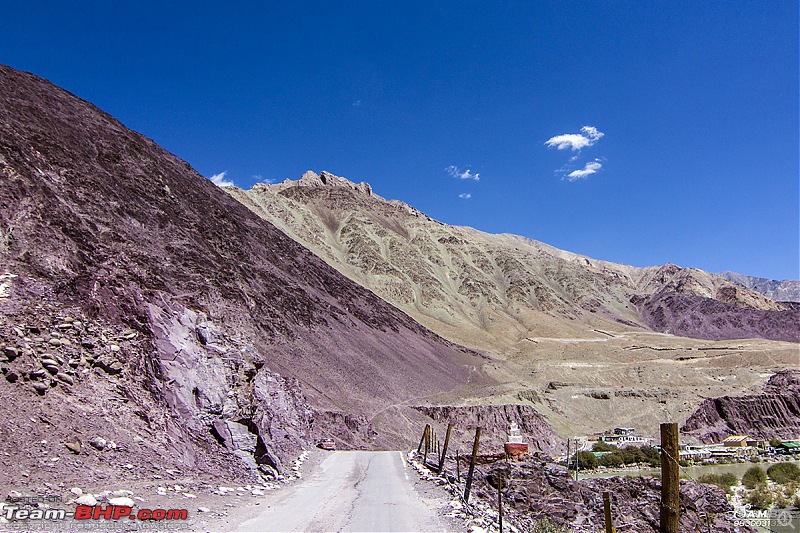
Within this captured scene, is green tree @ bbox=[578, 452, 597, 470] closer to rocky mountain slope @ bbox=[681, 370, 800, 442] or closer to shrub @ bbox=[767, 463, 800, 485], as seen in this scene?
shrub @ bbox=[767, 463, 800, 485]

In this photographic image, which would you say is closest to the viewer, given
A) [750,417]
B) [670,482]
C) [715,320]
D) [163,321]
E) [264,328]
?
[670,482]

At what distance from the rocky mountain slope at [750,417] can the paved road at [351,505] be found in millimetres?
45490

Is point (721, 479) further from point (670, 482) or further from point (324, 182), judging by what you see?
point (324, 182)

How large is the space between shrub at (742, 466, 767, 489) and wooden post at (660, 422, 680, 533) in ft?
103

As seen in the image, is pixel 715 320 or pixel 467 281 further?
pixel 715 320

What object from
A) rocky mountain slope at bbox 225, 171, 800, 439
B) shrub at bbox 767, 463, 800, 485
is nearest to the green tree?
shrub at bbox 767, 463, 800, 485

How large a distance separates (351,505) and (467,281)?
340 ft

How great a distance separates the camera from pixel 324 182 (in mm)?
143375

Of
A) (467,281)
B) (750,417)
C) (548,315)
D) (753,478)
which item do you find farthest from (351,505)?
(548,315)

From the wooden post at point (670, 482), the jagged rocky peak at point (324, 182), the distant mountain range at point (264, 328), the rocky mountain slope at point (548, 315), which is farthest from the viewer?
the jagged rocky peak at point (324, 182)

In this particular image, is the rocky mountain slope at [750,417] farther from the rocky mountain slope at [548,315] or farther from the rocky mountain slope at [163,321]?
the rocky mountain slope at [163,321]

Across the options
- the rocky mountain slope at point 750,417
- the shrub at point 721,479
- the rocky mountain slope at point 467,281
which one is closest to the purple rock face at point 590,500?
the shrub at point 721,479

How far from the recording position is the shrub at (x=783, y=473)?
3488 cm

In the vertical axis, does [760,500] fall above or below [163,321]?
below
